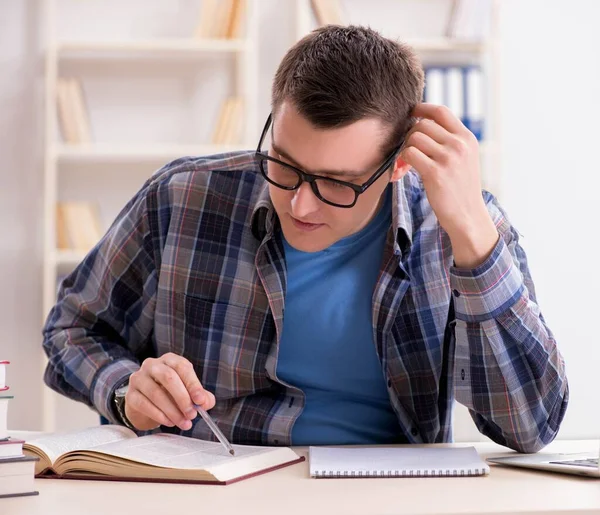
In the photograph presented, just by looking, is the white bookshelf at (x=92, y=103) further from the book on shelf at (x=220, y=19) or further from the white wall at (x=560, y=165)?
the white wall at (x=560, y=165)

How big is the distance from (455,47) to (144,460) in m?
2.67

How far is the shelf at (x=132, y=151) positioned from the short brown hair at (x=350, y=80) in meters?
1.91

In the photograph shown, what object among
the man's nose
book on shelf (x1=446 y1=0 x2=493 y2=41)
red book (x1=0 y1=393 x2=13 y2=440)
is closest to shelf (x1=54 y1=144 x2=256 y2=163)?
book on shelf (x1=446 y1=0 x2=493 y2=41)

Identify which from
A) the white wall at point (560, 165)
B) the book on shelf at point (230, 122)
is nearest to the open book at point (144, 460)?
the book on shelf at point (230, 122)

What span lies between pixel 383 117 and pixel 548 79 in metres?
2.61

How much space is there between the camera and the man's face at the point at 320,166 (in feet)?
4.30

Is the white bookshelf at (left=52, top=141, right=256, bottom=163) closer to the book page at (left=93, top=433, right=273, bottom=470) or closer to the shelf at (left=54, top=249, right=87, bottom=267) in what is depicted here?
the shelf at (left=54, top=249, right=87, bottom=267)

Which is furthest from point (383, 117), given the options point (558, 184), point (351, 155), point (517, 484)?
point (558, 184)

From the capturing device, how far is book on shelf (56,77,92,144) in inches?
130

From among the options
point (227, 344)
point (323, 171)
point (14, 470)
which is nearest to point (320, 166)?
point (323, 171)

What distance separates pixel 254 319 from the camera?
1.52 m

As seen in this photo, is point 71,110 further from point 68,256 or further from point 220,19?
point 220,19

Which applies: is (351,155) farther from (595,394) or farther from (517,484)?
(595,394)

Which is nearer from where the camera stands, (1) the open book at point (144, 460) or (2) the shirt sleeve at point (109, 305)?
(1) the open book at point (144, 460)
